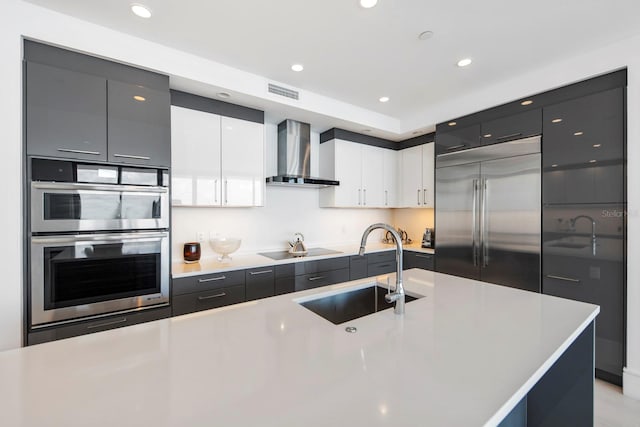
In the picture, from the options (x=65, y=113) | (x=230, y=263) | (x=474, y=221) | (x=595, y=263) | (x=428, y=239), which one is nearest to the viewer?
(x=65, y=113)

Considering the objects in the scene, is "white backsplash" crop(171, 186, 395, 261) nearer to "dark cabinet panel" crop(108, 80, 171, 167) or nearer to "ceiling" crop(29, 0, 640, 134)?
"dark cabinet panel" crop(108, 80, 171, 167)

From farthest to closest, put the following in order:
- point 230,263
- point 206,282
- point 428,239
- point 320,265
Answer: point 428,239, point 320,265, point 230,263, point 206,282

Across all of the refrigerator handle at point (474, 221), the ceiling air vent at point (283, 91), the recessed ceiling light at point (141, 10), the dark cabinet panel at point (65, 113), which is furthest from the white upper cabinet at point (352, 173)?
the dark cabinet panel at point (65, 113)

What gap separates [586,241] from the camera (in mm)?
2340

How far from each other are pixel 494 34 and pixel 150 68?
2.57 meters

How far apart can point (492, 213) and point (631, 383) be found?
160 cm

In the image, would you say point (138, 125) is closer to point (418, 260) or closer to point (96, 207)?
point (96, 207)

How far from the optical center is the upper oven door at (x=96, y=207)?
71.6 inches

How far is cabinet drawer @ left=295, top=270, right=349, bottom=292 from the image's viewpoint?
3.04 metres

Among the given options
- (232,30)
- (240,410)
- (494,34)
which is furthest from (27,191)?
(494,34)

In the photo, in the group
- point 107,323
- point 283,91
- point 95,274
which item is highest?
point 283,91

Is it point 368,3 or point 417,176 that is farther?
point 417,176

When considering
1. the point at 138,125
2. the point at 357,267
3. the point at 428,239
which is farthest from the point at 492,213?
the point at 138,125

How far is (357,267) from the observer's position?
3.53m
